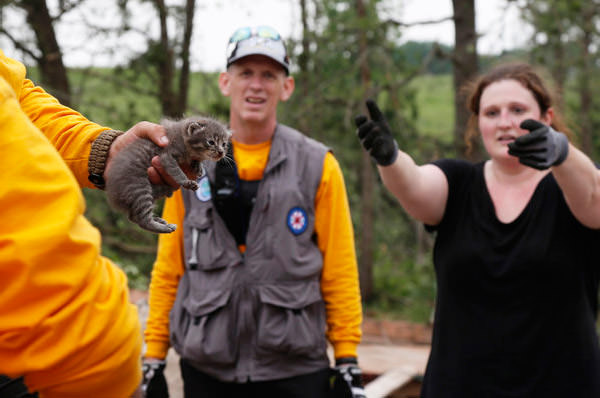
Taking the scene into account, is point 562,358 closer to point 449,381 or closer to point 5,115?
point 449,381

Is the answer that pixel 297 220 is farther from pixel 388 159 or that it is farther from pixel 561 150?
pixel 561 150

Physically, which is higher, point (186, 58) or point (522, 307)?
point (186, 58)

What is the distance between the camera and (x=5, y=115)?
3.73 feet

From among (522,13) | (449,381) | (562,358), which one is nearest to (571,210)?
(562,358)

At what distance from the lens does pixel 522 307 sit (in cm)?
265

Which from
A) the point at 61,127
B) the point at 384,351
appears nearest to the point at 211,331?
the point at 61,127

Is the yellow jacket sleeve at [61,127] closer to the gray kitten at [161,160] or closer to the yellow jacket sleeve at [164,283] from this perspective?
the gray kitten at [161,160]

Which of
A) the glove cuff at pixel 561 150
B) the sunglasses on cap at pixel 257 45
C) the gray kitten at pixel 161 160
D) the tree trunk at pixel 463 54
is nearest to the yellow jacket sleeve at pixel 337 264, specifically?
the sunglasses on cap at pixel 257 45

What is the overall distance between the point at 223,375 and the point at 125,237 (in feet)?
20.3

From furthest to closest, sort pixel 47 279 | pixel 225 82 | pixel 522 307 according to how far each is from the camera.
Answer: pixel 225 82
pixel 522 307
pixel 47 279

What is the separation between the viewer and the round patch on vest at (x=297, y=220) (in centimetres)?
291

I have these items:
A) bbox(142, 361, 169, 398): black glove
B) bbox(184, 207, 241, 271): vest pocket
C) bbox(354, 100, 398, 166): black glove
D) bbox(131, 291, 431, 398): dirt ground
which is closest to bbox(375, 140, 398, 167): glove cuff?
bbox(354, 100, 398, 166): black glove

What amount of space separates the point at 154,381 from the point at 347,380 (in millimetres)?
1059

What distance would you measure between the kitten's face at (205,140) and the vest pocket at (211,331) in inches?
49.3
